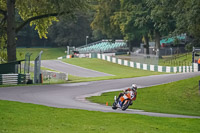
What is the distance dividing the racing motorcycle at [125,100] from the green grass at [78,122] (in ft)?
8.88

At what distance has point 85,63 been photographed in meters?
68.0

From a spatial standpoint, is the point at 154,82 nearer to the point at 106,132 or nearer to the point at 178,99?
the point at 178,99

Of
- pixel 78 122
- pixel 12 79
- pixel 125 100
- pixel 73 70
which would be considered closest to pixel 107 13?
pixel 73 70

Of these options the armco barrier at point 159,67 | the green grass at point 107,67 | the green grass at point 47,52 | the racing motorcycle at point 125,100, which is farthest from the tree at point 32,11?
the green grass at point 47,52

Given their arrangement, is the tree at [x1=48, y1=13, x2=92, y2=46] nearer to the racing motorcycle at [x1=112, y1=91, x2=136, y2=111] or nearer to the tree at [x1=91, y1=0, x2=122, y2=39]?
the tree at [x1=91, y1=0, x2=122, y2=39]

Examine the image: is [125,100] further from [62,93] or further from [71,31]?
[71,31]

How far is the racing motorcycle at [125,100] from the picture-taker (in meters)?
20.3

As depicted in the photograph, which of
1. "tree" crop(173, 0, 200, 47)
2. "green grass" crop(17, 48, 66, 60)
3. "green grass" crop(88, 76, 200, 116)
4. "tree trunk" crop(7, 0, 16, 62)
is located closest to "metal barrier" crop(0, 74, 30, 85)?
"tree trunk" crop(7, 0, 16, 62)

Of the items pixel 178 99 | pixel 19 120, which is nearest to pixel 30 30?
pixel 178 99

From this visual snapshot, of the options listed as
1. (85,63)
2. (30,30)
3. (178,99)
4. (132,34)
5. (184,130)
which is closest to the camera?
(184,130)

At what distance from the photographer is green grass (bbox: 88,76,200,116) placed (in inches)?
990

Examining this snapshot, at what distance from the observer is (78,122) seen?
15219 mm

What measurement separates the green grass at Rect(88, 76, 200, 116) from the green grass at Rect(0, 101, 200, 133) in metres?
6.12

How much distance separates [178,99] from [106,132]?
1526 cm
